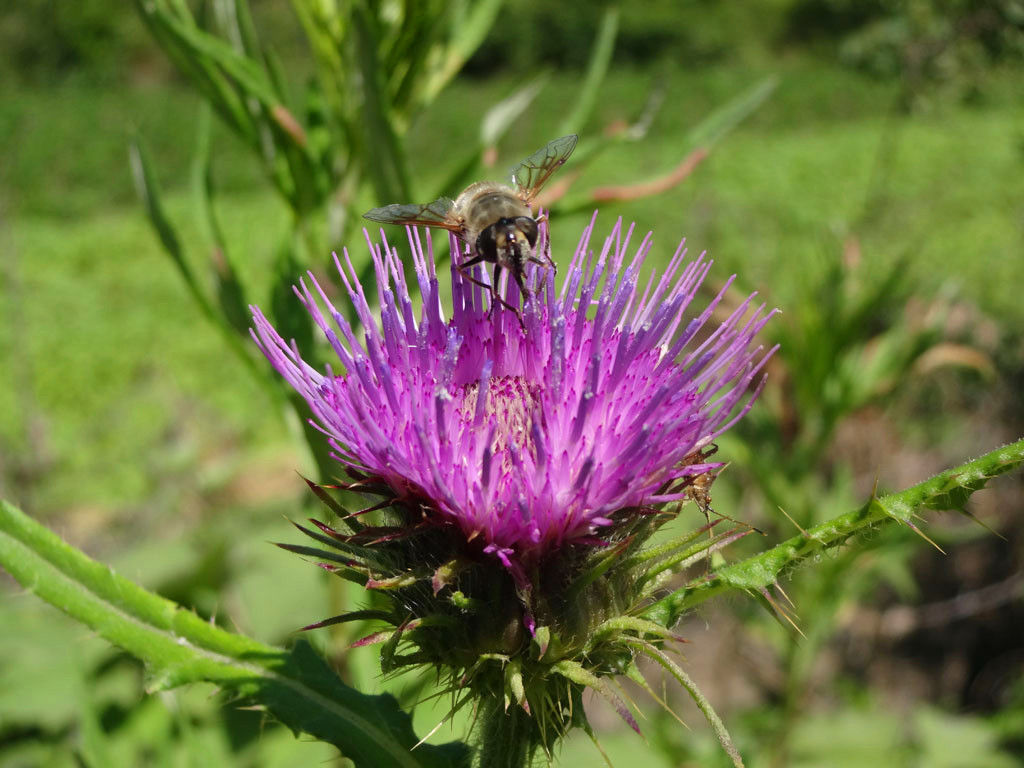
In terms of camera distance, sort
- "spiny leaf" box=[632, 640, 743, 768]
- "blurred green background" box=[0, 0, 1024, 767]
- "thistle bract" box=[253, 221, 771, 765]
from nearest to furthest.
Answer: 1. "spiny leaf" box=[632, 640, 743, 768]
2. "thistle bract" box=[253, 221, 771, 765]
3. "blurred green background" box=[0, 0, 1024, 767]

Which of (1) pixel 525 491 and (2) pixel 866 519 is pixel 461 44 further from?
(2) pixel 866 519

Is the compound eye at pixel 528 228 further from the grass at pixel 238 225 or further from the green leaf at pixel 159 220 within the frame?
the grass at pixel 238 225

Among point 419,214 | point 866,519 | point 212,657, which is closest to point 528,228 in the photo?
point 419,214

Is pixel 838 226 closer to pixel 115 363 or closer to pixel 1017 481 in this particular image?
pixel 1017 481

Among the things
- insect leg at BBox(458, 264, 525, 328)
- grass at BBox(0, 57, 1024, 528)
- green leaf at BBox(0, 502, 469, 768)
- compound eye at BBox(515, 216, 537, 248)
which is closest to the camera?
green leaf at BBox(0, 502, 469, 768)

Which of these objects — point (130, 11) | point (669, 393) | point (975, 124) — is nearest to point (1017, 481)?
point (669, 393)

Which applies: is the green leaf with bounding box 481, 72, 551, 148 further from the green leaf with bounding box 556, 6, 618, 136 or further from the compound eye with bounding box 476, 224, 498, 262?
the compound eye with bounding box 476, 224, 498, 262

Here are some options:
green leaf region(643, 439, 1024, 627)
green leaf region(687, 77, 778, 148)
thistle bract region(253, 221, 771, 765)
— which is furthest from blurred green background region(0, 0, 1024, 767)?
thistle bract region(253, 221, 771, 765)
